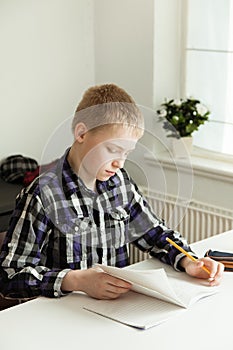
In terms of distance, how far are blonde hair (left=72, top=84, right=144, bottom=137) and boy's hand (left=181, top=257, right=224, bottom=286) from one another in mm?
401

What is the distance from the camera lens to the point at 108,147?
1.65 meters

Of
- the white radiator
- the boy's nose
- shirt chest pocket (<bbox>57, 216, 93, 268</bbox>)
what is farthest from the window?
the boy's nose

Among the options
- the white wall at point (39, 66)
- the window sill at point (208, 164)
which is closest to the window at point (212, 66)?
the window sill at point (208, 164)

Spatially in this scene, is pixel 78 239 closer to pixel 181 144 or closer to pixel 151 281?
pixel 151 281

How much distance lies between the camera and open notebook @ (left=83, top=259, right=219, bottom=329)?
61.8 inches

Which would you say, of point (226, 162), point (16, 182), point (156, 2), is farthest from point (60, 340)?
point (156, 2)

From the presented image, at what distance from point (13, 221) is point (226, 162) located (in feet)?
5.40

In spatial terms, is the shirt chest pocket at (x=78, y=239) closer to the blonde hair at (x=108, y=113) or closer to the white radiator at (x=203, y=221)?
the blonde hair at (x=108, y=113)

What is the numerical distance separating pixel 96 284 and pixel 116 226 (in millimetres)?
292

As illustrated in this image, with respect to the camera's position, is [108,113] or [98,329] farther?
[108,113]

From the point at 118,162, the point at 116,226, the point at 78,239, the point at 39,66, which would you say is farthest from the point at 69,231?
the point at 39,66

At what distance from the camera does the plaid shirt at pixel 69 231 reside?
5.65 ft

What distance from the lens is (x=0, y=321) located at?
1.58 metres

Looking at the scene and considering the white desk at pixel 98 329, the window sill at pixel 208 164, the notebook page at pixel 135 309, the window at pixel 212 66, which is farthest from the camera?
the window at pixel 212 66
